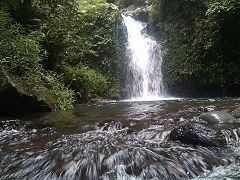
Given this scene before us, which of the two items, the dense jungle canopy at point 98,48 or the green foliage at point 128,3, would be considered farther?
the green foliage at point 128,3

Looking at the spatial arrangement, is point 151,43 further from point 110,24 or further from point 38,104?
point 38,104

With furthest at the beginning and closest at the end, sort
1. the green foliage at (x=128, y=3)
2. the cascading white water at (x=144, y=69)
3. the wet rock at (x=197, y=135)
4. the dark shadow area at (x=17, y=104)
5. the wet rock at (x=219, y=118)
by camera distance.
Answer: the green foliage at (x=128, y=3) < the cascading white water at (x=144, y=69) < the dark shadow area at (x=17, y=104) < the wet rock at (x=219, y=118) < the wet rock at (x=197, y=135)

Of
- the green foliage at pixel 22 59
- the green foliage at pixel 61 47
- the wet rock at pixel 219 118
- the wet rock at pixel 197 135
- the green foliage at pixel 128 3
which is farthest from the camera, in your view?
the green foliage at pixel 128 3

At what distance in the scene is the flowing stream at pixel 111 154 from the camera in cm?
442

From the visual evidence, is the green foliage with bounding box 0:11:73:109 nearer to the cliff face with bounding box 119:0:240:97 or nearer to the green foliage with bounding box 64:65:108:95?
the green foliage with bounding box 64:65:108:95

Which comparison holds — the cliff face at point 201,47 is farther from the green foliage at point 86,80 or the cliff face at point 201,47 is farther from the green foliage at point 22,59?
the green foliage at point 22,59

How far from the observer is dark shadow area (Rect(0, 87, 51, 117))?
803cm

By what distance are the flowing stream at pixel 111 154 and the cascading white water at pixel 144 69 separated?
873cm

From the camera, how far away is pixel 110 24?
17.4 meters

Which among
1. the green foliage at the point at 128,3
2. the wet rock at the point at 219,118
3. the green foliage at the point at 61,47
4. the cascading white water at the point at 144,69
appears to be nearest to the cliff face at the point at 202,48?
the cascading white water at the point at 144,69

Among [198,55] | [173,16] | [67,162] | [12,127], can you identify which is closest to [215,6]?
[198,55]

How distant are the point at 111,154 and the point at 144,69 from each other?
11.8 metres

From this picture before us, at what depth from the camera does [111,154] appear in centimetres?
491

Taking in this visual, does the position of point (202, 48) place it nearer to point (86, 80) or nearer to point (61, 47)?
point (86, 80)
